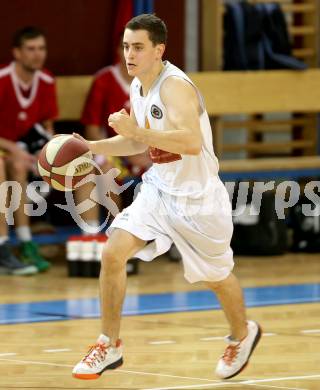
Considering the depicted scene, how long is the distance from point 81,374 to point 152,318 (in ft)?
7.84

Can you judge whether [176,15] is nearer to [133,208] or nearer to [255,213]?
[255,213]

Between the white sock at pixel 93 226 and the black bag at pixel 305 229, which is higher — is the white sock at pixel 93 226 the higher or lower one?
the higher one

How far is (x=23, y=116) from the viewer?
407 inches

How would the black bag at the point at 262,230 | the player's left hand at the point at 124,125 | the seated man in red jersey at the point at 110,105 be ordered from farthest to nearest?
1. the black bag at the point at 262,230
2. the seated man in red jersey at the point at 110,105
3. the player's left hand at the point at 124,125

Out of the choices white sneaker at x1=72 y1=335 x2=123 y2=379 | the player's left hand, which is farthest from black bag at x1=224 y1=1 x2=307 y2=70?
white sneaker at x1=72 y1=335 x2=123 y2=379

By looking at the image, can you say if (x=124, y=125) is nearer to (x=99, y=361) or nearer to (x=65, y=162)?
(x=65, y=162)

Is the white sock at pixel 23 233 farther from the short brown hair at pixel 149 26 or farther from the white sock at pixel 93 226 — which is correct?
the short brown hair at pixel 149 26

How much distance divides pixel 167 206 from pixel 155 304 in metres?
2.76

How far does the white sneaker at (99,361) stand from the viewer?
5766 millimetres

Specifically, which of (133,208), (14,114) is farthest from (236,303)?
(14,114)

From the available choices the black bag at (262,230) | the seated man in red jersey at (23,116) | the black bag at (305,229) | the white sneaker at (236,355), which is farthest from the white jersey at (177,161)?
the black bag at (305,229)

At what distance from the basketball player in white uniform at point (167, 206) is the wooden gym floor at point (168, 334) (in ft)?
0.68

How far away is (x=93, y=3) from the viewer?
11.5 m

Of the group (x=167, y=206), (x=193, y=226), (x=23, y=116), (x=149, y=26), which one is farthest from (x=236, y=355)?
(x=23, y=116)
